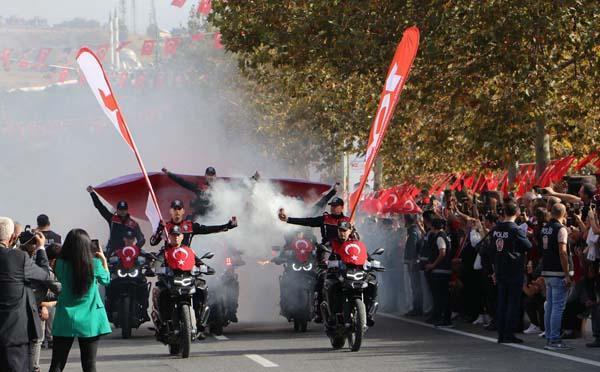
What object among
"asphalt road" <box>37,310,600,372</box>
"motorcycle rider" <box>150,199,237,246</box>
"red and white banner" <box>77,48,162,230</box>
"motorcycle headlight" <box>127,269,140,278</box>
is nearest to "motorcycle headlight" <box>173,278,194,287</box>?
"asphalt road" <box>37,310,600,372</box>

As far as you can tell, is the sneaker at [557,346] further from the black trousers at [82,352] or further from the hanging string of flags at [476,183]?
the hanging string of flags at [476,183]

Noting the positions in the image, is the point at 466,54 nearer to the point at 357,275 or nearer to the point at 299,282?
the point at 299,282

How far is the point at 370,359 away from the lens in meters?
15.9

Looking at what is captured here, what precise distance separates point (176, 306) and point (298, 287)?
10.6 ft

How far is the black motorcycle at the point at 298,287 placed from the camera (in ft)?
64.4

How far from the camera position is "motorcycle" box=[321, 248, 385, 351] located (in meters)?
16.7

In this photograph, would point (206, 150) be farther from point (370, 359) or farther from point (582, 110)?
point (370, 359)

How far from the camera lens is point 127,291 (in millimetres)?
19812

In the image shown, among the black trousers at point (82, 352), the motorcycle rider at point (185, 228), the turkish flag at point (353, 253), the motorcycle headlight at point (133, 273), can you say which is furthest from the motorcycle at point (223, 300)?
the black trousers at point (82, 352)

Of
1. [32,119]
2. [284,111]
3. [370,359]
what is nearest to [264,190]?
[370,359]

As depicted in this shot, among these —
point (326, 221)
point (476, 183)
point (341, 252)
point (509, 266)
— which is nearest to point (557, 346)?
point (509, 266)

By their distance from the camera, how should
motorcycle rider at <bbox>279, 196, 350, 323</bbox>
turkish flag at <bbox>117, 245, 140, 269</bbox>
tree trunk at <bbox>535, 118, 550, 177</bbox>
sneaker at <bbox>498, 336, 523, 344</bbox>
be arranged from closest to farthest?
sneaker at <bbox>498, 336, 523, 344</bbox> → motorcycle rider at <bbox>279, 196, 350, 323</bbox> → turkish flag at <bbox>117, 245, 140, 269</bbox> → tree trunk at <bbox>535, 118, 550, 177</bbox>

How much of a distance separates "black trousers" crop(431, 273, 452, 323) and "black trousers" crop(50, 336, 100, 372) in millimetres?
9482

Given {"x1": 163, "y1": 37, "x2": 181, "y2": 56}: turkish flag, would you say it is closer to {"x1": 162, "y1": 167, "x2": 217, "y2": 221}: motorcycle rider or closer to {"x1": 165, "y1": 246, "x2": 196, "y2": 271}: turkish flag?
{"x1": 162, "y1": 167, "x2": 217, "y2": 221}: motorcycle rider
